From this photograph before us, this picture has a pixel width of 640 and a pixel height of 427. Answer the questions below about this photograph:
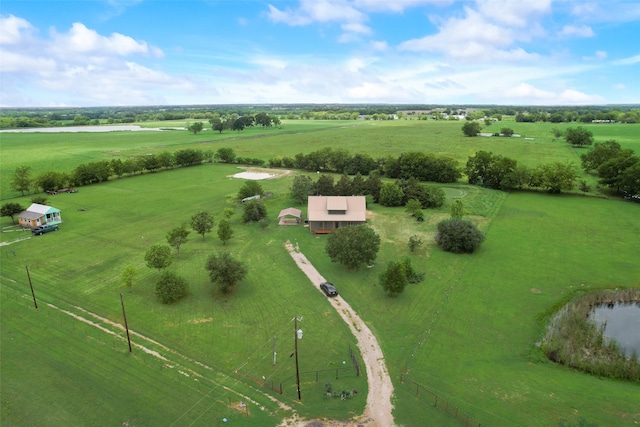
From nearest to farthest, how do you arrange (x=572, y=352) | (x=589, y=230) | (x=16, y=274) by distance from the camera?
(x=572, y=352), (x=16, y=274), (x=589, y=230)

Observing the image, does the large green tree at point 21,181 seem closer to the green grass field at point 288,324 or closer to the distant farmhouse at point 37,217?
the green grass field at point 288,324

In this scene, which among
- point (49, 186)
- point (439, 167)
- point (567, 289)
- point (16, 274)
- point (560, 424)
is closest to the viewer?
point (560, 424)

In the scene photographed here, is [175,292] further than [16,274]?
No

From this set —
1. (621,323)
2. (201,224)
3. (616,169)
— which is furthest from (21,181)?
(616,169)

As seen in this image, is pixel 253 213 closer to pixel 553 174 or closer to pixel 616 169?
pixel 553 174

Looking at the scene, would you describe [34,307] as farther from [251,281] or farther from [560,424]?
[560,424]

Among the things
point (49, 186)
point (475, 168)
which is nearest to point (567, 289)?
point (475, 168)

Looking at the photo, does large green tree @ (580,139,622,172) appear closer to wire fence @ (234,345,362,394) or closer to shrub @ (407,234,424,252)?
shrub @ (407,234,424,252)

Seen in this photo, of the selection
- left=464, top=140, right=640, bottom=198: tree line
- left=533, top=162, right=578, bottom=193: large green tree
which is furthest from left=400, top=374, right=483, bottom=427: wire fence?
left=533, top=162, right=578, bottom=193: large green tree
